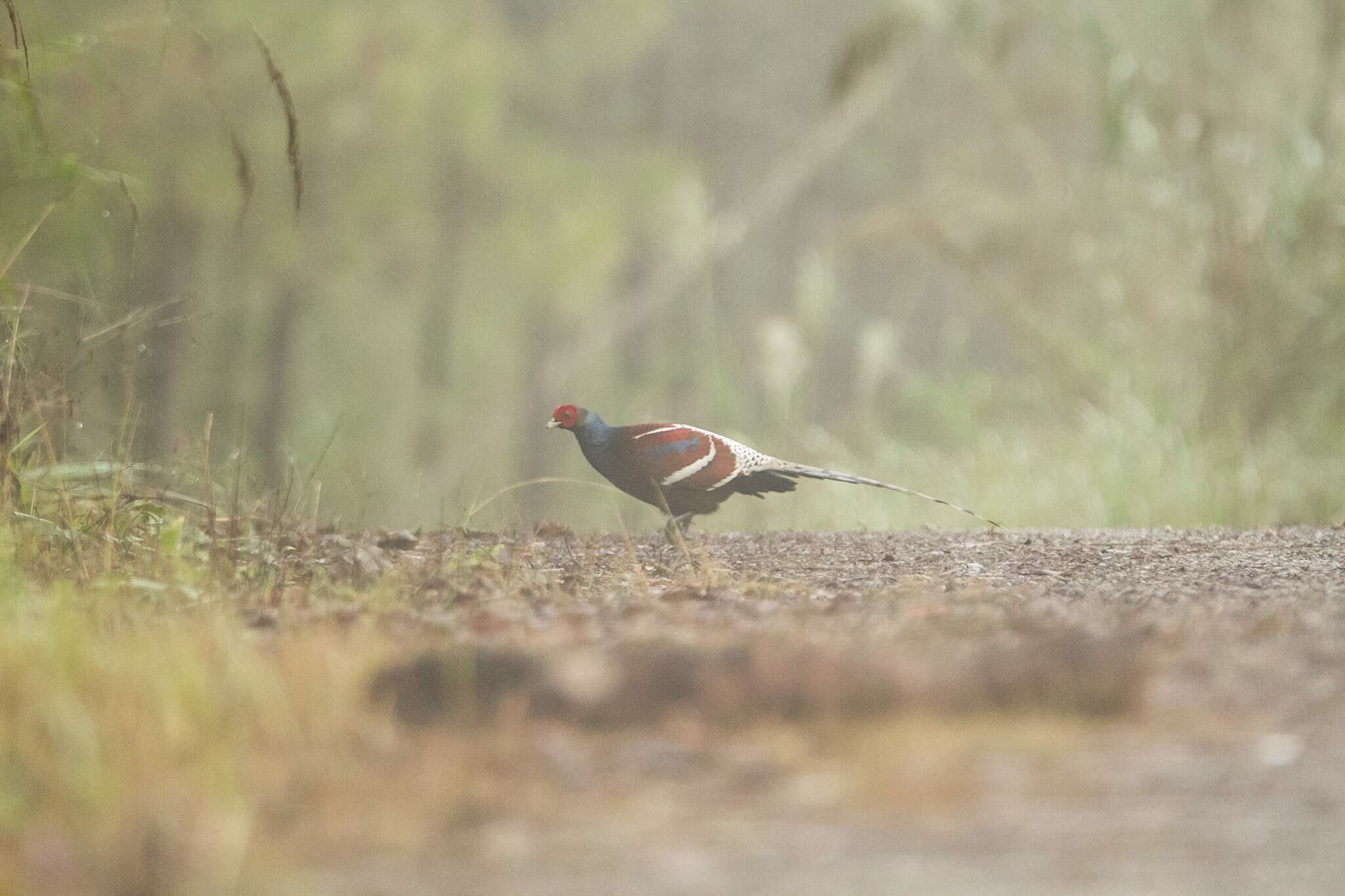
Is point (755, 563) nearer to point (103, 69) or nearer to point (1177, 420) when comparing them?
point (103, 69)

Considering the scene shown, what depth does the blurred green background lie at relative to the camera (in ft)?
16.3

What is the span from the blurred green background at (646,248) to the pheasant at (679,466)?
2.09 ft

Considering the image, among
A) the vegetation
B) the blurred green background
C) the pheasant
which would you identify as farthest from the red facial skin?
the blurred green background

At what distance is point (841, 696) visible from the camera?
177 centimetres

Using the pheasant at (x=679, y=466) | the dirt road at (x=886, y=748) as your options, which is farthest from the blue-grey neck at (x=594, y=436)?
the dirt road at (x=886, y=748)

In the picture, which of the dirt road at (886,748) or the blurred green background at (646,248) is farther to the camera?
the blurred green background at (646,248)

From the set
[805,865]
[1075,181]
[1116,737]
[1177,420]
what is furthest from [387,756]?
[1075,181]

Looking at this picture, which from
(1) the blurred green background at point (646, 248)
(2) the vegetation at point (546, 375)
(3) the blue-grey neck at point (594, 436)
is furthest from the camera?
(1) the blurred green background at point (646, 248)

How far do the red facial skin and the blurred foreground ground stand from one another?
1.49 metres

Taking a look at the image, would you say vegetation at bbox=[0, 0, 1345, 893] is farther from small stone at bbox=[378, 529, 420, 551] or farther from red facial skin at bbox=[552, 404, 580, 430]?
red facial skin at bbox=[552, 404, 580, 430]

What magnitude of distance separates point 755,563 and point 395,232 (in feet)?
28.7

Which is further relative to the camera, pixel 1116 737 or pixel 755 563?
pixel 755 563

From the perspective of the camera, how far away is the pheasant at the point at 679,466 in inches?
149

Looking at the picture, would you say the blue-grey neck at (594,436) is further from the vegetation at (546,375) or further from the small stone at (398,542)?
the small stone at (398,542)
